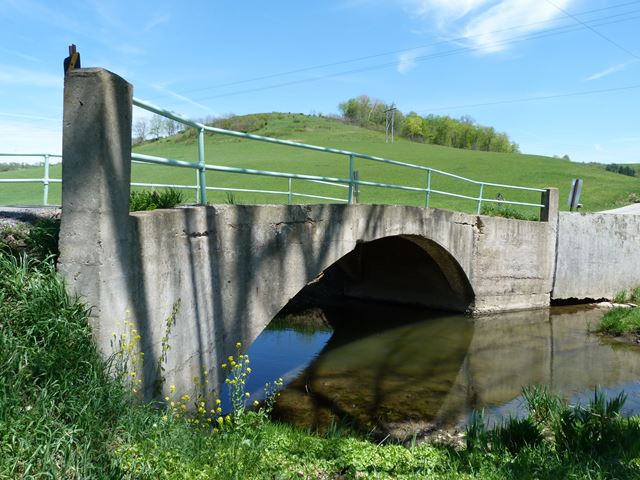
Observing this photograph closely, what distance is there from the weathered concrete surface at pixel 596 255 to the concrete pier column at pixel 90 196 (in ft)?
47.7

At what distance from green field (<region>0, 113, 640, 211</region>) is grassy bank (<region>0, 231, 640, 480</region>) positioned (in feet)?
64.8

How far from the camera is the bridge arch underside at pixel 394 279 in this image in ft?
47.1

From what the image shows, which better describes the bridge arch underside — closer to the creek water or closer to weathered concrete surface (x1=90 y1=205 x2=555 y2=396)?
the creek water

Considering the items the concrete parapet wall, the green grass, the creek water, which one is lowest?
the creek water

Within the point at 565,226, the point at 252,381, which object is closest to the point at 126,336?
the point at 252,381

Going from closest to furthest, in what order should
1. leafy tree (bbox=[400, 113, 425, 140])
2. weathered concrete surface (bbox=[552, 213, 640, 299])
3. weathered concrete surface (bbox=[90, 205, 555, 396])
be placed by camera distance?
1. weathered concrete surface (bbox=[90, 205, 555, 396])
2. weathered concrete surface (bbox=[552, 213, 640, 299])
3. leafy tree (bbox=[400, 113, 425, 140])

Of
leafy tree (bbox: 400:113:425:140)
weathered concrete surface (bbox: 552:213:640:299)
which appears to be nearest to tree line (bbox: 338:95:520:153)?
leafy tree (bbox: 400:113:425:140)

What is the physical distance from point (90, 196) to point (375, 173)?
40.8 metres

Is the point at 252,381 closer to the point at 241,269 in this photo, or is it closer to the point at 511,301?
the point at 241,269

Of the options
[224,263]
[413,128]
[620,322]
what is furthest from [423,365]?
[413,128]

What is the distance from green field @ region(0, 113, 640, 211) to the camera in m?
33.4

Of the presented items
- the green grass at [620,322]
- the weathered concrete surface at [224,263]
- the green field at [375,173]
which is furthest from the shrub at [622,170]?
the weathered concrete surface at [224,263]

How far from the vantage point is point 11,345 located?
136 inches

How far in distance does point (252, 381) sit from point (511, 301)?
8.77 meters
